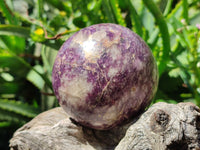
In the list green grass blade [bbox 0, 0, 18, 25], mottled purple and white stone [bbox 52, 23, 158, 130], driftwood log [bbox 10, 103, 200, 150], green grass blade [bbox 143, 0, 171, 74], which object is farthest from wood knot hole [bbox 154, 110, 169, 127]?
green grass blade [bbox 0, 0, 18, 25]

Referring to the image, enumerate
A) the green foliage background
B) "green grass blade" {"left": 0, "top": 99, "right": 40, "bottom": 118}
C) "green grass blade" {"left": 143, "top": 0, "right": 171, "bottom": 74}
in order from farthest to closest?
"green grass blade" {"left": 0, "top": 99, "right": 40, "bottom": 118}
the green foliage background
"green grass blade" {"left": 143, "top": 0, "right": 171, "bottom": 74}

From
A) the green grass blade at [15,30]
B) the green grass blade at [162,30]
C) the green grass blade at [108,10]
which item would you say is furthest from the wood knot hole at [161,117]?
the green grass blade at [15,30]

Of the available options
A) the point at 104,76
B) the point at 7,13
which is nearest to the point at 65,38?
the point at 7,13

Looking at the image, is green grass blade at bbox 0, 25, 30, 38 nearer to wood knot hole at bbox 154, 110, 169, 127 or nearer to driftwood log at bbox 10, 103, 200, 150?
driftwood log at bbox 10, 103, 200, 150

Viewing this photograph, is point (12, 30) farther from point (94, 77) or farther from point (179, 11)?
point (179, 11)

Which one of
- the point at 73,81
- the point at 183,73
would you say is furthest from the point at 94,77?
the point at 183,73

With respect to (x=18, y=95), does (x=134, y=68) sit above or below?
above

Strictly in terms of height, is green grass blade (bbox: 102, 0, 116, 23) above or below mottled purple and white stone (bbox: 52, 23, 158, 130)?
above
